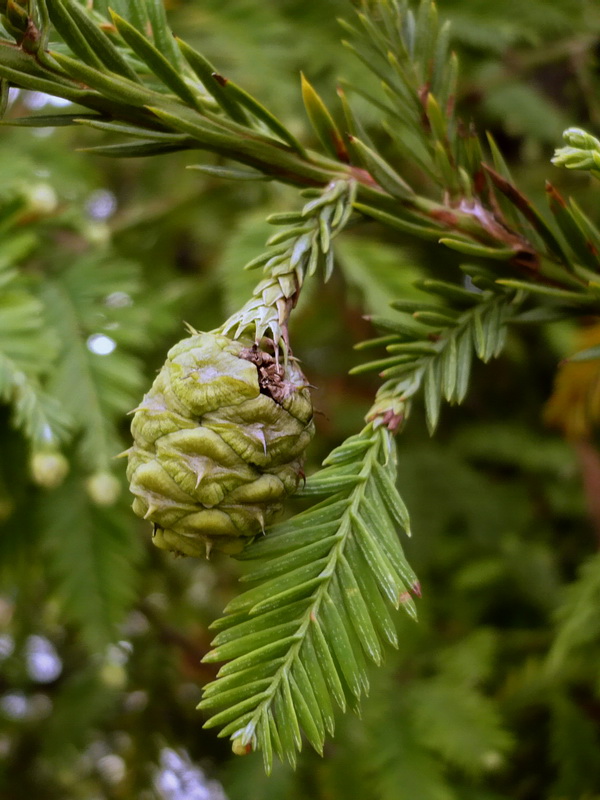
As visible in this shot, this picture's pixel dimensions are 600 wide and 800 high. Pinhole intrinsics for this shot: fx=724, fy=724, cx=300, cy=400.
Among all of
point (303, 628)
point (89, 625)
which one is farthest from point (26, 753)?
point (303, 628)

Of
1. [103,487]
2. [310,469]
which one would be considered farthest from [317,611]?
[310,469]

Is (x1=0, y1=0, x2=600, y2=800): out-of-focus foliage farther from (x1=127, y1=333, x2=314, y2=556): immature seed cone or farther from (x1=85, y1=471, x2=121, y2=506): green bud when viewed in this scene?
(x1=127, y1=333, x2=314, y2=556): immature seed cone

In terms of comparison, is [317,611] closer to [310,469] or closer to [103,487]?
[103,487]

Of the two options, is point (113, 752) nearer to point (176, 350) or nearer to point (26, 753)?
point (26, 753)

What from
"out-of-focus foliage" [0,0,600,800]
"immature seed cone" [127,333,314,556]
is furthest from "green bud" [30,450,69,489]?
"immature seed cone" [127,333,314,556]

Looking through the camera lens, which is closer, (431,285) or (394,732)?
(431,285)

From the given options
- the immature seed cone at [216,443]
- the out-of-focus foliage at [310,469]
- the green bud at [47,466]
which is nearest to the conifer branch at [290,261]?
the immature seed cone at [216,443]
